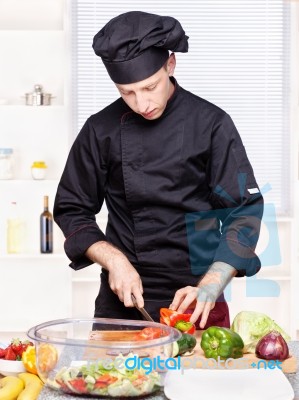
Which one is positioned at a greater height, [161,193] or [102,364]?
[161,193]

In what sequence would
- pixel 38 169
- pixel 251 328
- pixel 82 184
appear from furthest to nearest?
pixel 38 169
pixel 82 184
pixel 251 328

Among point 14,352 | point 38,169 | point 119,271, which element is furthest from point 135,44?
point 38,169

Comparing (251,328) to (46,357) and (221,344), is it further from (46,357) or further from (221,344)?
(46,357)

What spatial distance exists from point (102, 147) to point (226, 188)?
42cm

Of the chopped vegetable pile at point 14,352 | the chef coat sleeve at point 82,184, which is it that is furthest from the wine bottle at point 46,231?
the chopped vegetable pile at point 14,352

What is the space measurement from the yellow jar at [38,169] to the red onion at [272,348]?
274 cm

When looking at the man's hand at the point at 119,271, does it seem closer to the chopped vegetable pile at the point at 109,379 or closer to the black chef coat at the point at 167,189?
the black chef coat at the point at 167,189

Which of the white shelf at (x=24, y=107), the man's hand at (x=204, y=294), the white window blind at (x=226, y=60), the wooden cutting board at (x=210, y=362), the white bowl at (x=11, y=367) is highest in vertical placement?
the white window blind at (x=226, y=60)

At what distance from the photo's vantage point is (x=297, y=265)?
4480 millimetres

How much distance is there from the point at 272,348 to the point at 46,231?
109 inches

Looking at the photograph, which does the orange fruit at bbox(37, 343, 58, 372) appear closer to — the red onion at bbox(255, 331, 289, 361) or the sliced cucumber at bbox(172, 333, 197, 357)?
the sliced cucumber at bbox(172, 333, 197, 357)

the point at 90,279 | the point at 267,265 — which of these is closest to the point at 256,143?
the point at 267,265

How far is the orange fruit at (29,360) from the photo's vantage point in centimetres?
188

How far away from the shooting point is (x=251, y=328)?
78.2 inches
